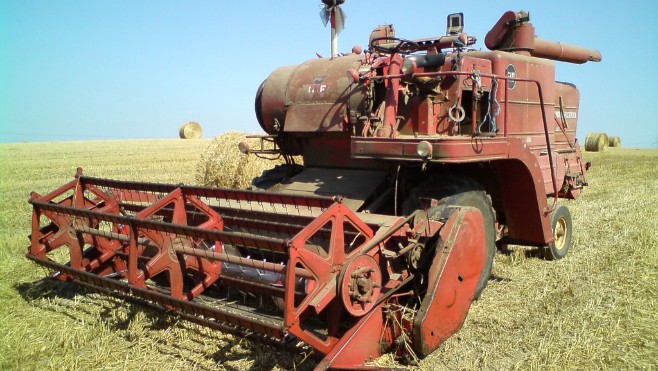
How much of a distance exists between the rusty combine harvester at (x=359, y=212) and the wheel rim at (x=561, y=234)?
4cm

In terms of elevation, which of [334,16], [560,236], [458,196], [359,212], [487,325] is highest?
[334,16]

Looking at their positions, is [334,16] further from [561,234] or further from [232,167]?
[232,167]

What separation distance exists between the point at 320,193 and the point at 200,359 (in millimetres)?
1995

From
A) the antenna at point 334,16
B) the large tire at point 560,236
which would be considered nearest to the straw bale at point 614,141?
the large tire at point 560,236

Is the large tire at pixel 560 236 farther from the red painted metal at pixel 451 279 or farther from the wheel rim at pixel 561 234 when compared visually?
the red painted metal at pixel 451 279

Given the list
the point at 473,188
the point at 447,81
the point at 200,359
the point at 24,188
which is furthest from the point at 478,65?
the point at 24,188

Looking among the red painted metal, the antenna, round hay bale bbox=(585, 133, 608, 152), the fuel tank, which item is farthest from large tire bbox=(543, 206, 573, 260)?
round hay bale bbox=(585, 133, 608, 152)

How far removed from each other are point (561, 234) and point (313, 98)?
12.6 ft

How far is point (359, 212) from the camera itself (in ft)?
15.5

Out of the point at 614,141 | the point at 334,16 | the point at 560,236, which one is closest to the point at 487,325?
the point at 560,236

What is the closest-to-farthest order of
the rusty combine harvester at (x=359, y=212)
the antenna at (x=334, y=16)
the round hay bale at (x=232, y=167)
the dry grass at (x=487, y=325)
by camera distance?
the rusty combine harvester at (x=359, y=212) < the dry grass at (x=487, y=325) < the antenna at (x=334, y=16) < the round hay bale at (x=232, y=167)

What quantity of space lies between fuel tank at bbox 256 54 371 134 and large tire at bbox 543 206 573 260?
314 centimetres

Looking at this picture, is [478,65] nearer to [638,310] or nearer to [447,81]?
[447,81]

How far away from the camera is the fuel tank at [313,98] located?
213 inches
